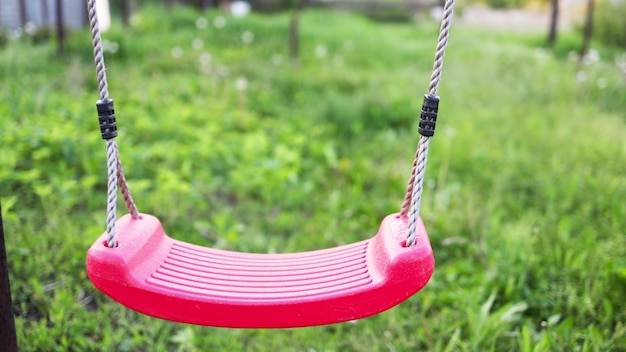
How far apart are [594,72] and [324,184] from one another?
2940 millimetres

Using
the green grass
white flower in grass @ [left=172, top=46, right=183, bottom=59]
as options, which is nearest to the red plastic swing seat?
the green grass

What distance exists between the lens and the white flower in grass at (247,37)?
5.91 meters

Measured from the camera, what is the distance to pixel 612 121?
3.64 meters

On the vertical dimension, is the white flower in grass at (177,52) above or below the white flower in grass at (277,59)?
above

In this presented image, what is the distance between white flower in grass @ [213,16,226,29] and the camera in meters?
6.32

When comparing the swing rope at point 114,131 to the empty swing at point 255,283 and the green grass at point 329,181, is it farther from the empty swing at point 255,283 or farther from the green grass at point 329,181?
the green grass at point 329,181

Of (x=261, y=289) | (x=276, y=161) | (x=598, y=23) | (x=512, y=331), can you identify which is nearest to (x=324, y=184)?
(x=276, y=161)

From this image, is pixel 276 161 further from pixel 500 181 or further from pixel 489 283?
pixel 489 283

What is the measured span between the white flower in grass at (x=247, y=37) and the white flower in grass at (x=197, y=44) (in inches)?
17.4

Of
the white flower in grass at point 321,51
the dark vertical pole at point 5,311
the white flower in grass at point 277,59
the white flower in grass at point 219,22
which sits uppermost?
the dark vertical pole at point 5,311

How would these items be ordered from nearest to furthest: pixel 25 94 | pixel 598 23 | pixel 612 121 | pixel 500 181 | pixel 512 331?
pixel 512 331, pixel 500 181, pixel 25 94, pixel 612 121, pixel 598 23

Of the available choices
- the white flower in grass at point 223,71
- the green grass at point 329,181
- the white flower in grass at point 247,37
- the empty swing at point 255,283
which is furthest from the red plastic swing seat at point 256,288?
the white flower in grass at point 247,37

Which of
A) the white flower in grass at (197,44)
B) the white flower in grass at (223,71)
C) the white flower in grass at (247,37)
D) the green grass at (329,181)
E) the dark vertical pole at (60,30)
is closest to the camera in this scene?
the green grass at (329,181)

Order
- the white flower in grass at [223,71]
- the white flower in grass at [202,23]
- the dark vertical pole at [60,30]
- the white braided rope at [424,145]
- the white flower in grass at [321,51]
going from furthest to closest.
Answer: the white flower in grass at [202,23] < the white flower in grass at [321,51] < the white flower in grass at [223,71] < the dark vertical pole at [60,30] < the white braided rope at [424,145]
